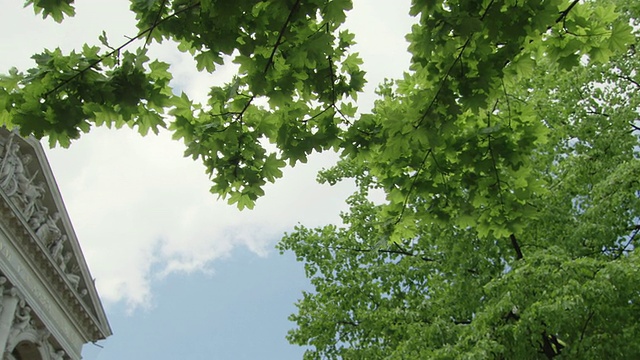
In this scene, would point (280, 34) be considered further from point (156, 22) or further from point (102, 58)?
point (102, 58)

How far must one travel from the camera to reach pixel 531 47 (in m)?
5.29

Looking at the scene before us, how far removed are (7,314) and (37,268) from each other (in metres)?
2.41

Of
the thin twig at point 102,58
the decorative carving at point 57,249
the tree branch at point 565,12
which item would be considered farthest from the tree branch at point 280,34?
the decorative carving at point 57,249

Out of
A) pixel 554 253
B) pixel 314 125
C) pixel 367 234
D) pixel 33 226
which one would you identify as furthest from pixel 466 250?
pixel 33 226

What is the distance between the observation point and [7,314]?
21391 millimetres

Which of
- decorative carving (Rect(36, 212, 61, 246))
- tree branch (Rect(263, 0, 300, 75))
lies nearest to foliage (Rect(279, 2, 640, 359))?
tree branch (Rect(263, 0, 300, 75))

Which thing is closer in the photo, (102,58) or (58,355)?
(102,58)

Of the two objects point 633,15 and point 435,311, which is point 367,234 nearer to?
point 435,311

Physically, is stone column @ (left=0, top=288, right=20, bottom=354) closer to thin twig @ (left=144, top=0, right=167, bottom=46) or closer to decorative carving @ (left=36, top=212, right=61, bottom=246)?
decorative carving @ (left=36, top=212, right=61, bottom=246)

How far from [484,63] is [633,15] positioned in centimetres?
1257

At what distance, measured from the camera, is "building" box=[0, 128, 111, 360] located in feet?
70.2

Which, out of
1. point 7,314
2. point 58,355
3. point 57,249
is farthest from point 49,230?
point 58,355

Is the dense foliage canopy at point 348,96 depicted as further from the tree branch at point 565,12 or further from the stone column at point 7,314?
the stone column at point 7,314

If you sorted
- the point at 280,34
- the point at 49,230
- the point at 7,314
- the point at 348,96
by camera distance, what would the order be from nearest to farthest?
the point at 280,34 → the point at 348,96 → the point at 7,314 → the point at 49,230
